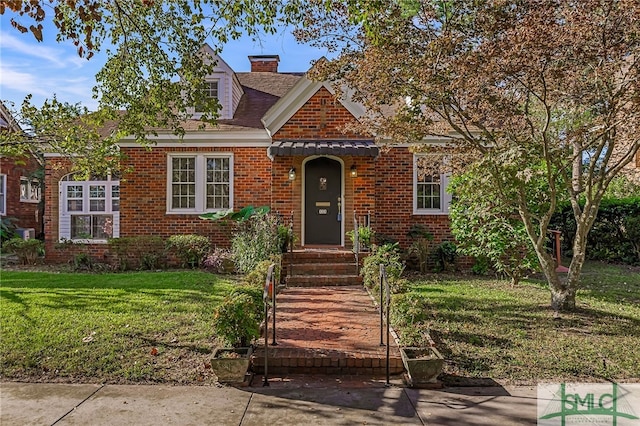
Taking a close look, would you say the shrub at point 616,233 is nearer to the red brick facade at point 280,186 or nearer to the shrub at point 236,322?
the red brick facade at point 280,186

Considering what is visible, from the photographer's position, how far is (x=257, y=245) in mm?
11102

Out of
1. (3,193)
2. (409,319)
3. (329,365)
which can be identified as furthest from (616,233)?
(3,193)

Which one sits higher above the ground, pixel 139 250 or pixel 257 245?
pixel 257 245

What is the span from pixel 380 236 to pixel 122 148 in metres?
7.88

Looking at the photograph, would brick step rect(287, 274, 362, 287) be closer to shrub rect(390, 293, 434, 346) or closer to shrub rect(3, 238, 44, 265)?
shrub rect(390, 293, 434, 346)

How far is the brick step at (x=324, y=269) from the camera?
11.1 m

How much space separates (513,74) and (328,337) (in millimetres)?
4493

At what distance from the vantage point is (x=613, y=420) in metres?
4.34

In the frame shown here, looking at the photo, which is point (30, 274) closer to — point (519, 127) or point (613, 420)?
point (519, 127)

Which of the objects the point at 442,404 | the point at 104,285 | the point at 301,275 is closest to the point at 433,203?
the point at 301,275

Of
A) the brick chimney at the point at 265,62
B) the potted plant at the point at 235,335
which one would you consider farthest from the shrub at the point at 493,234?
the brick chimney at the point at 265,62

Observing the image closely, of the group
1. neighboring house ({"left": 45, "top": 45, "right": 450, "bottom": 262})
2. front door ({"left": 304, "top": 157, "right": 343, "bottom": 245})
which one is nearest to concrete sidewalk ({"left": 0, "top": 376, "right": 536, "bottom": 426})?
neighboring house ({"left": 45, "top": 45, "right": 450, "bottom": 262})

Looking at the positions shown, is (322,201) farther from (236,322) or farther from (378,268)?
(236,322)

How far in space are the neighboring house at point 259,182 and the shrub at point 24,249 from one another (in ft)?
1.28
